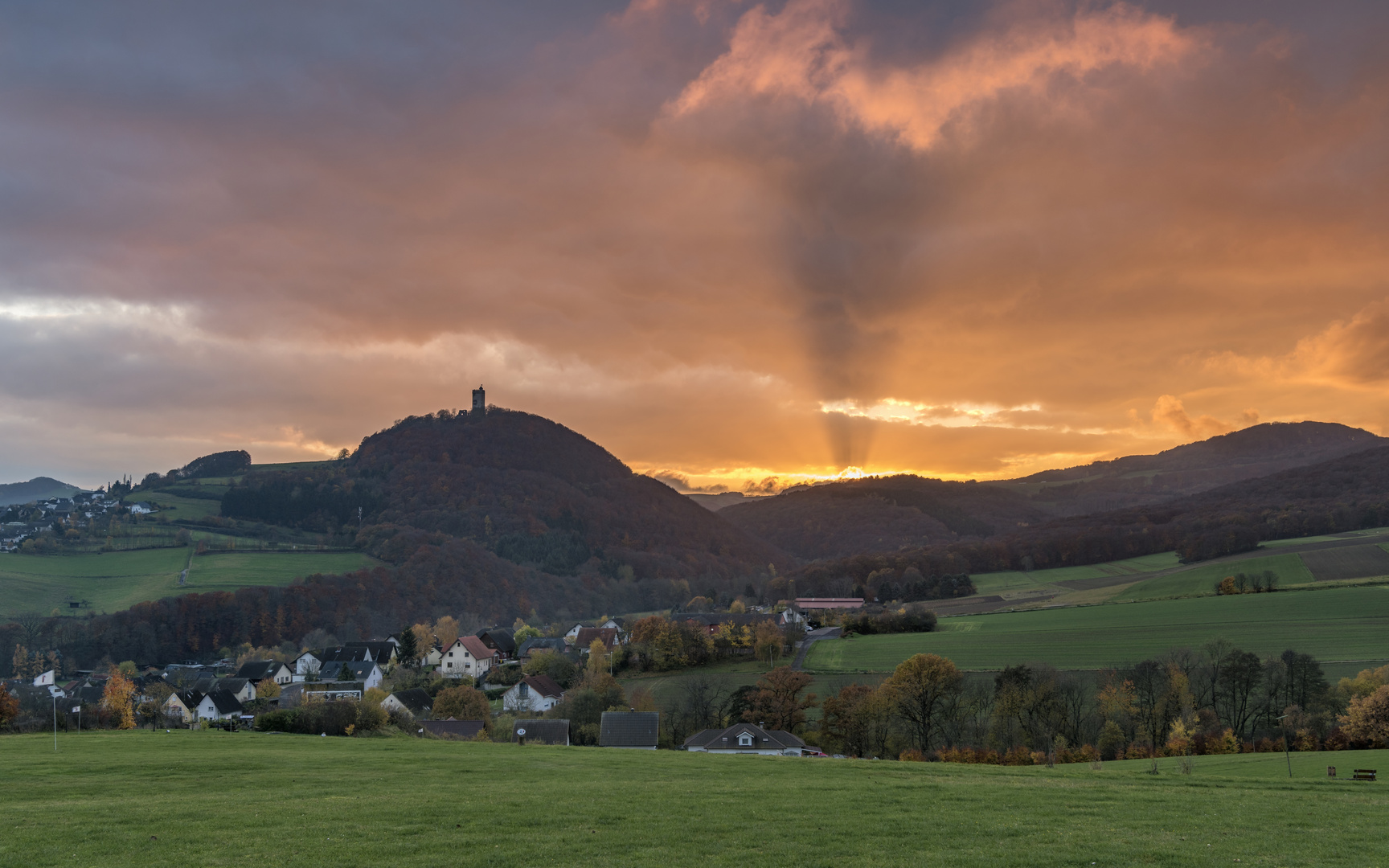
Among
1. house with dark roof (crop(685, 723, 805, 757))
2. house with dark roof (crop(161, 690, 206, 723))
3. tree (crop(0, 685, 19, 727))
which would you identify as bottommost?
house with dark roof (crop(161, 690, 206, 723))

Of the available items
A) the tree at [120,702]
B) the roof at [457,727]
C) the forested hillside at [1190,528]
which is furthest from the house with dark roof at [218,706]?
the forested hillside at [1190,528]

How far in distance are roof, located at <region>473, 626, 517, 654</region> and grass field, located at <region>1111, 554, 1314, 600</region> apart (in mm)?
77883

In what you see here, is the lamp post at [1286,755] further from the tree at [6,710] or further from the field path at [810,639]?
the tree at [6,710]

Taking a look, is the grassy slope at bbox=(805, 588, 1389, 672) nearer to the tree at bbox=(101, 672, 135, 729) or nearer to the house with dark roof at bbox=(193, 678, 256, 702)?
the tree at bbox=(101, 672, 135, 729)

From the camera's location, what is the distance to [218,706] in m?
78.2

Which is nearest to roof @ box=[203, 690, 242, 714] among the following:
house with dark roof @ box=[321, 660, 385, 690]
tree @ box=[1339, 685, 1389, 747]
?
house with dark roof @ box=[321, 660, 385, 690]

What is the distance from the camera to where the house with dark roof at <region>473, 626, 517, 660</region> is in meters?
104

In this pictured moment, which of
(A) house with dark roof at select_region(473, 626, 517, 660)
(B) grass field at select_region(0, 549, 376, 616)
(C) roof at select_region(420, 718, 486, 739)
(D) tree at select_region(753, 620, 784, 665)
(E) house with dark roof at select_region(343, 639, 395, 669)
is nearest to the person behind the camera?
(C) roof at select_region(420, 718, 486, 739)

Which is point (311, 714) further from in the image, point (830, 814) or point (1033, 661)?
point (1033, 661)

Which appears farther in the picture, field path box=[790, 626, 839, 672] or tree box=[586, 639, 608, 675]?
field path box=[790, 626, 839, 672]

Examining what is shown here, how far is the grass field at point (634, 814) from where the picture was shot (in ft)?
39.9

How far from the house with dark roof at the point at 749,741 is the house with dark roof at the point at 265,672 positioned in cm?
6646

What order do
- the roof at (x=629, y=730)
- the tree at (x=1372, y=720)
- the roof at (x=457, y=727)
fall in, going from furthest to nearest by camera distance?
the roof at (x=457, y=727) < the roof at (x=629, y=730) < the tree at (x=1372, y=720)

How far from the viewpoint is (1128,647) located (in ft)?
225
